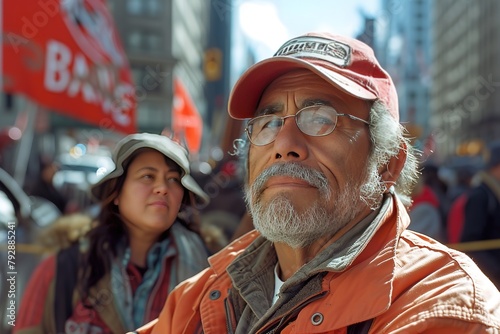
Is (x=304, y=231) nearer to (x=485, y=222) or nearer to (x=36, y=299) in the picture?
(x=36, y=299)

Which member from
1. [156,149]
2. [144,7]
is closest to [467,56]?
[144,7]

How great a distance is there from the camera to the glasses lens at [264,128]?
2.09m

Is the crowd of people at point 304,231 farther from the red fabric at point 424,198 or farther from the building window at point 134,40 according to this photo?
the building window at point 134,40

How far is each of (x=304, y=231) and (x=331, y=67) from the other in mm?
521

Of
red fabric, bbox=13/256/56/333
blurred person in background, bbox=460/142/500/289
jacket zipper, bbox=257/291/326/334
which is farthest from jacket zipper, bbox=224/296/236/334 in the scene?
blurred person in background, bbox=460/142/500/289

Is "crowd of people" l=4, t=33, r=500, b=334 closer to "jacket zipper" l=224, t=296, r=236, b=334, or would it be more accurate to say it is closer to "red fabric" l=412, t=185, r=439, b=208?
"jacket zipper" l=224, t=296, r=236, b=334

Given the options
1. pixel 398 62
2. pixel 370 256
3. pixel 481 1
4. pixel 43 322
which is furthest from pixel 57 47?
pixel 481 1

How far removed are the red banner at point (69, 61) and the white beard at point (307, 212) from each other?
4.76m

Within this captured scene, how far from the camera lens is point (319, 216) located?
1.94 m

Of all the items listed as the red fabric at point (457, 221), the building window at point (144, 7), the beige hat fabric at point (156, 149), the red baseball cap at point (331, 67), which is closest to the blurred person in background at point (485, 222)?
the red fabric at point (457, 221)

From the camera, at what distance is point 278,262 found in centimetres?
217

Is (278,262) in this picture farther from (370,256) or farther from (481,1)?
(481,1)

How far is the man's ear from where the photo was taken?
6.91 feet

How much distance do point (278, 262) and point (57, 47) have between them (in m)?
5.11
